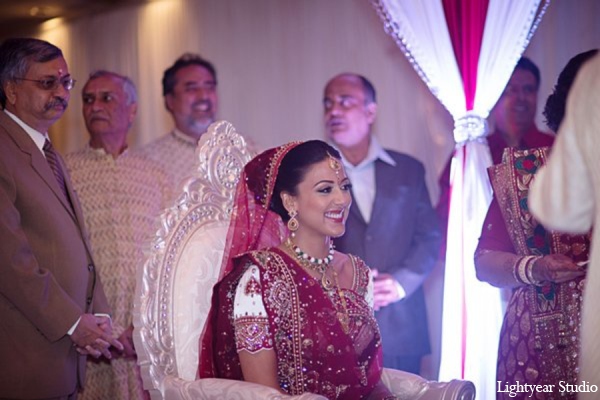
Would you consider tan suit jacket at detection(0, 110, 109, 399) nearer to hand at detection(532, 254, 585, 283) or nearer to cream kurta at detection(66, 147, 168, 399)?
cream kurta at detection(66, 147, 168, 399)

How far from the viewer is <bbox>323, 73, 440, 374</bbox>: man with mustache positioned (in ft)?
13.9

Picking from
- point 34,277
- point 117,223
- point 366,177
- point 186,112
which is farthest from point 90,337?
point 186,112

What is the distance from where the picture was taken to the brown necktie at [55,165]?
129 inches

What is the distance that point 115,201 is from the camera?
4.29m

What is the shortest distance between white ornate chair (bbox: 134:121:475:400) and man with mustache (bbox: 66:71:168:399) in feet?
4.07

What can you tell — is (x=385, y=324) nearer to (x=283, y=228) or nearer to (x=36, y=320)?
(x=283, y=228)

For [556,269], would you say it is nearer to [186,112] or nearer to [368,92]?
[368,92]

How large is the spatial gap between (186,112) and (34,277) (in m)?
2.09

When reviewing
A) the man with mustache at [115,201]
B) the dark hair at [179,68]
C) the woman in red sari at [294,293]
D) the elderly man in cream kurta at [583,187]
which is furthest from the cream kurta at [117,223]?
the elderly man in cream kurta at [583,187]

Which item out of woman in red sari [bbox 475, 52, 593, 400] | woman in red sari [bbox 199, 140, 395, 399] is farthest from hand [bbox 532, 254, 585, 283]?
woman in red sari [bbox 199, 140, 395, 399]

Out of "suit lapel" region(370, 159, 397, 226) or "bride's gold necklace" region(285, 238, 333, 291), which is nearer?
"bride's gold necklace" region(285, 238, 333, 291)

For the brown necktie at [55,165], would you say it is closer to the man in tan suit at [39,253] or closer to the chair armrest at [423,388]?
the man in tan suit at [39,253]

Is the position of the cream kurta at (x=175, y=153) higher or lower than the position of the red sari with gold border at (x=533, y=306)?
higher

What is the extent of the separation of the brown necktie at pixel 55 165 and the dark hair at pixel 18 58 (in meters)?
0.25
